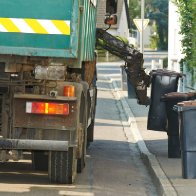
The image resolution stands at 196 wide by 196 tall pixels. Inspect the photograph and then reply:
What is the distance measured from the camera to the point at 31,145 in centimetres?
1012

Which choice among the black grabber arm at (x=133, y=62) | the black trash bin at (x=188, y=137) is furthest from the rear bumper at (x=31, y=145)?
the black grabber arm at (x=133, y=62)

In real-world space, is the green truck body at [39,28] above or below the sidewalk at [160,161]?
above

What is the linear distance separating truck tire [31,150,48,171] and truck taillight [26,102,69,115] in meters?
1.97

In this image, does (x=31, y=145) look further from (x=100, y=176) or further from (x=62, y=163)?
(x=100, y=176)

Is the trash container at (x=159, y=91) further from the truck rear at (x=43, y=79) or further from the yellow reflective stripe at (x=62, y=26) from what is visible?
the yellow reflective stripe at (x=62, y=26)

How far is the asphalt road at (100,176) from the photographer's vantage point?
1077 cm

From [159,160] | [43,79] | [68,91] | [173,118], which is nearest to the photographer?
[43,79]

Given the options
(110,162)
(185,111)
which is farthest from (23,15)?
(110,162)

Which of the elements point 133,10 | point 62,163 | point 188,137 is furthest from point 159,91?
point 133,10

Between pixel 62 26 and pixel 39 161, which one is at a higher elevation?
pixel 62 26

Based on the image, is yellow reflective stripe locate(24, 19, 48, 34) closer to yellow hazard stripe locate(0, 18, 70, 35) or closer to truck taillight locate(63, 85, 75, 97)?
yellow hazard stripe locate(0, 18, 70, 35)

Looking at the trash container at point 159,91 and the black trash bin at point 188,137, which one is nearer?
the black trash bin at point 188,137

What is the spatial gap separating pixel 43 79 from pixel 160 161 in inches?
156

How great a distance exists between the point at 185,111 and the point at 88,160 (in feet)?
12.1
